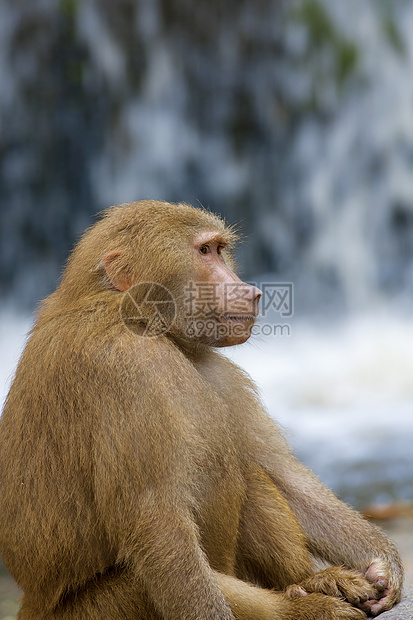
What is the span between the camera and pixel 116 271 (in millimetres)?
3734

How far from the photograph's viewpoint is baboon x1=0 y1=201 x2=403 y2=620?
3.20 metres

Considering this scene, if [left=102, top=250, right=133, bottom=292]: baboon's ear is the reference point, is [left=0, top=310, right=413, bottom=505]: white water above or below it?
above

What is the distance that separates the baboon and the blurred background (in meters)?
7.68

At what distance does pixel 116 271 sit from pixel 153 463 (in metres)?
1.07

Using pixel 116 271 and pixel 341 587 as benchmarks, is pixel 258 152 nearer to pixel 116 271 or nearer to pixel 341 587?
pixel 116 271

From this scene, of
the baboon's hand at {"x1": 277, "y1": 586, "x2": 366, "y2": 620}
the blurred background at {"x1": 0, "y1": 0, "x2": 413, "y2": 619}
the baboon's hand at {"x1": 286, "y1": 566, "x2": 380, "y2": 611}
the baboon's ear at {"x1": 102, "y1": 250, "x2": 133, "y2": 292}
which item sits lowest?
the baboon's hand at {"x1": 277, "y1": 586, "x2": 366, "y2": 620}

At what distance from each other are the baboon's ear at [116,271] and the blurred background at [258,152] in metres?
8.12

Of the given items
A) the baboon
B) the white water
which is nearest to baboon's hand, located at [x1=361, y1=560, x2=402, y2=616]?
the baboon

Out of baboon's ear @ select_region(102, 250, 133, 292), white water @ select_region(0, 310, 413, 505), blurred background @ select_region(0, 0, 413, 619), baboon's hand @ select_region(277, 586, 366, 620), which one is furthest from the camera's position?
blurred background @ select_region(0, 0, 413, 619)

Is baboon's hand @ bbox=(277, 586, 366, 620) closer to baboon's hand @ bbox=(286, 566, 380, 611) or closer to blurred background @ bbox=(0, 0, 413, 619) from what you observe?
baboon's hand @ bbox=(286, 566, 380, 611)

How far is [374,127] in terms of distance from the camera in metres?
14.1

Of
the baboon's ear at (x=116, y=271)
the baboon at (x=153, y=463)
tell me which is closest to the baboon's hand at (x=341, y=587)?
the baboon at (x=153, y=463)

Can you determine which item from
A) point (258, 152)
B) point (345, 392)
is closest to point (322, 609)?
point (345, 392)

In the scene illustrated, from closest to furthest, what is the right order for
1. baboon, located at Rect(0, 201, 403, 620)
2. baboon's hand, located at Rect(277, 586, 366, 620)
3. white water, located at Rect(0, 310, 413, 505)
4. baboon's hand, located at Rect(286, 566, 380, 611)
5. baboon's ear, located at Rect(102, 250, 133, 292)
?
baboon, located at Rect(0, 201, 403, 620) → baboon's hand, located at Rect(277, 586, 366, 620) → baboon's hand, located at Rect(286, 566, 380, 611) → baboon's ear, located at Rect(102, 250, 133, 292) → white water, located at Rect(0, 310, 413, 505)
